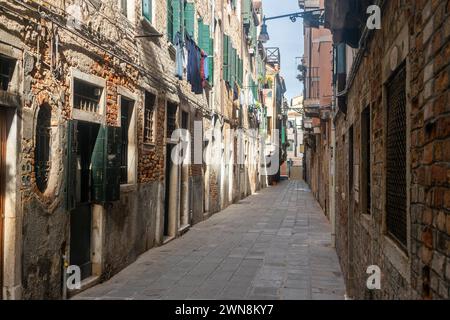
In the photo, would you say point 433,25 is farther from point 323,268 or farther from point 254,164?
point 254,164

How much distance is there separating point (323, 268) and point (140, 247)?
11.1ft

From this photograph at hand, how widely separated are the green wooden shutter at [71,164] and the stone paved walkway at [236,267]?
1266 millimetres

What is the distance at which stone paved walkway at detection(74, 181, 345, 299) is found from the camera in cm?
608

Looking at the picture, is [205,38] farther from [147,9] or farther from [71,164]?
[71,164]

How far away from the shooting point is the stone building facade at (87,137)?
463 centimetres

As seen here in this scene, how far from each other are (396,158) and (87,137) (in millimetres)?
4638

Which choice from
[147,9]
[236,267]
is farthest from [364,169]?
[147,9]

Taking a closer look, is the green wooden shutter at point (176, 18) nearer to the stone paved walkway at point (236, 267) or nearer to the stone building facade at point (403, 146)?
the stone paved walkway at point (236, 267)

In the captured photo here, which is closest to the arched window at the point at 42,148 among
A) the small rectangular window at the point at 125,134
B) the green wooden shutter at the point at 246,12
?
the small rectangular window at the point at 125,134

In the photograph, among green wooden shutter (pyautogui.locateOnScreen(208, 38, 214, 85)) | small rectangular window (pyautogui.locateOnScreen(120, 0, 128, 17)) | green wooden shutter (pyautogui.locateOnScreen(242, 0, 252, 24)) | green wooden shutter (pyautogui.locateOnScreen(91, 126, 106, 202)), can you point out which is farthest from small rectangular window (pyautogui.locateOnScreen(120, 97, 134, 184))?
green wooden shutter (pyautogui.locateOnScreen(242, 0, 252, 24))

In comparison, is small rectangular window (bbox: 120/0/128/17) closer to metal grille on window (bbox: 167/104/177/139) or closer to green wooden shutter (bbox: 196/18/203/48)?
metal grille on window (bbox: 167/104/177/139)

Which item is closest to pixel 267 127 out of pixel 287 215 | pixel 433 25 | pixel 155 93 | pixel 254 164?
pixel 254 164

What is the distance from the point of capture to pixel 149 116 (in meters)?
9.15

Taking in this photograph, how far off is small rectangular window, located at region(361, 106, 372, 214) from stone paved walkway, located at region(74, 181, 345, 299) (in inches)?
59.0
